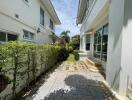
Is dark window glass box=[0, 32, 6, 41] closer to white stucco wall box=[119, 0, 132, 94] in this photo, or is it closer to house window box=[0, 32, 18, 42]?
house window box=[0, 32, 18, 42]

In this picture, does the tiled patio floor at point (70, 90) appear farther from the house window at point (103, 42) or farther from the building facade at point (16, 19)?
the house window at point (103, 42)

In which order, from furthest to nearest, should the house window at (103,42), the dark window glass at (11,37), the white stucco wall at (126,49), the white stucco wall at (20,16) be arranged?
the house window at (103,42)
the dark window glass at (11,37)
the white stucco wall at (20,16)
the white stucco wall at (126,49)

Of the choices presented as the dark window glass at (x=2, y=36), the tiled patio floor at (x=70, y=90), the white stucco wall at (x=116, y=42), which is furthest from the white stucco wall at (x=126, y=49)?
the dark window glass at (x=2, y=36)

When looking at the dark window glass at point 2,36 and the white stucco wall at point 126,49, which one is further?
the dark window glass at point 2,36

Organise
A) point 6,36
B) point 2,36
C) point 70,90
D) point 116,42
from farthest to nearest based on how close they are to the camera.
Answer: point 6,36 → point 2,36 → point 70,90 → point 116,42

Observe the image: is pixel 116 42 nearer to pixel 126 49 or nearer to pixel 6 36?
pixel 126 49

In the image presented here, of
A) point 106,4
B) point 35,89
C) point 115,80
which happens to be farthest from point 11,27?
point 115,80

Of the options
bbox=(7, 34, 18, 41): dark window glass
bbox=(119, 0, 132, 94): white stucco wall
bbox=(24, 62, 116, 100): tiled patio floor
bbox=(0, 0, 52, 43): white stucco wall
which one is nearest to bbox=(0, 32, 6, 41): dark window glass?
bbox=(0, 0, 52, 43): white stucco wall

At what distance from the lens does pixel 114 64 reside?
22.0 ft

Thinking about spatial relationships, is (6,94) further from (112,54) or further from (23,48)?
(112,54)

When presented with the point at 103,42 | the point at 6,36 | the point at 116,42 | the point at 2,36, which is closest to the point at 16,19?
the point at 6,36

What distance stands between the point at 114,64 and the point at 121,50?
107cm

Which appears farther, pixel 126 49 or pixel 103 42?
pixel 103 42

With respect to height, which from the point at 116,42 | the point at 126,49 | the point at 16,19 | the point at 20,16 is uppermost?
the point at 20,16
